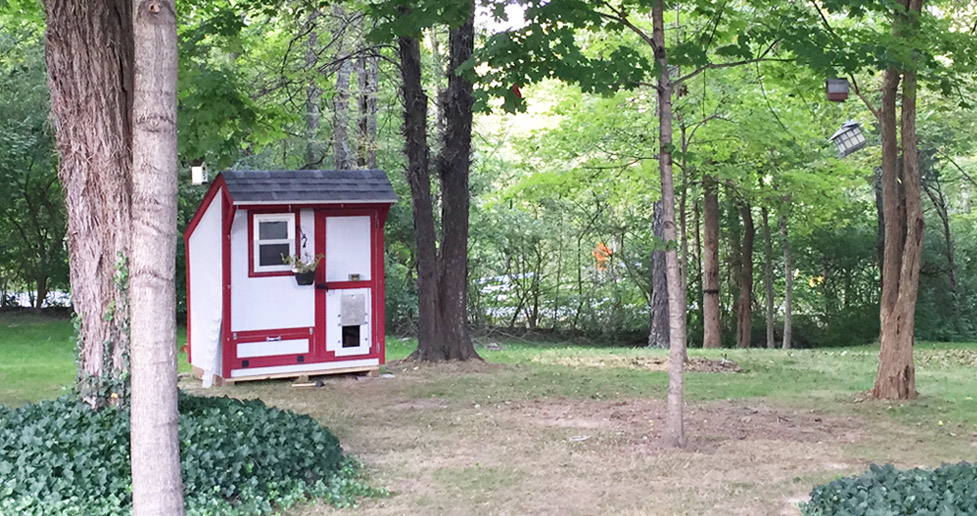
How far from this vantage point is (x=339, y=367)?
1084 centimetres

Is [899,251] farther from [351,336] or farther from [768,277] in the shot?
[768,277]

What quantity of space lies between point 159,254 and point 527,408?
18.0ft

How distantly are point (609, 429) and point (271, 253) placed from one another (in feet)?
15.4

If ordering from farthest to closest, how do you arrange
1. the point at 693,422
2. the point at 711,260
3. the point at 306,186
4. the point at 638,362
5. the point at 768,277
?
the point at 768,277 < the point at 711,260 < the point at 638,362 < the point at 306,186 < the point at 693,422

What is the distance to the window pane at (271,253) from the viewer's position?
1045 cm

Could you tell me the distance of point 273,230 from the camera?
1050 cm

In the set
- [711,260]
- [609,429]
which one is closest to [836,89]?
[609,429]

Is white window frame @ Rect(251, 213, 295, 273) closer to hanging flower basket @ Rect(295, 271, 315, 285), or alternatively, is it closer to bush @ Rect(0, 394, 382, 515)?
hanging flower basket @ Rect(295, 271, 315, 285)

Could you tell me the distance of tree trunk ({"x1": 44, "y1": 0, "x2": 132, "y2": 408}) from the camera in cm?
603

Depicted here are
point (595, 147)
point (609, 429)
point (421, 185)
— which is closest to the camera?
point (609, 429)

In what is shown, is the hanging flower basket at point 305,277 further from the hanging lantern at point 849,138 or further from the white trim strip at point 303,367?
the hanging lantern at point 849,138

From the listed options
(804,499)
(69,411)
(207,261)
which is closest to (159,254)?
(69,411)

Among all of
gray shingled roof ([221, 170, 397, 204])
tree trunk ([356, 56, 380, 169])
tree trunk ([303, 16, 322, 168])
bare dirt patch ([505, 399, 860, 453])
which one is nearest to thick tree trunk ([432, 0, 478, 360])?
gray shingled roof ([221, 170, 397, 204])

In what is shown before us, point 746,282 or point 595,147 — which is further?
point 746,282
